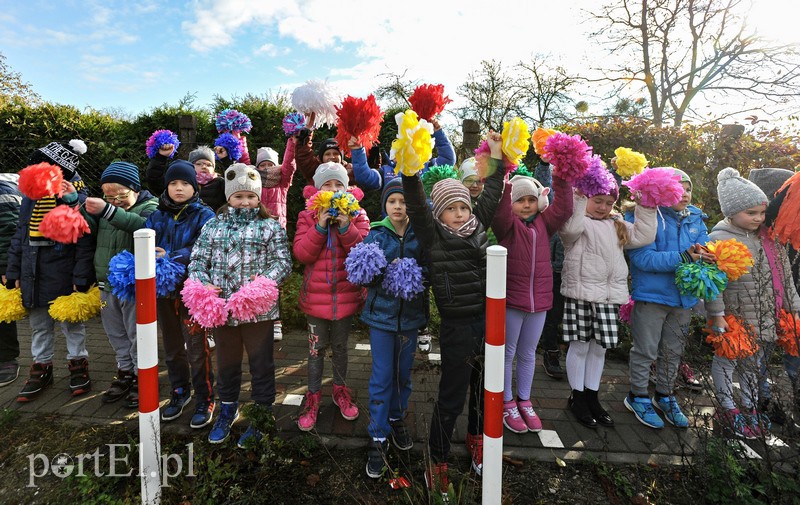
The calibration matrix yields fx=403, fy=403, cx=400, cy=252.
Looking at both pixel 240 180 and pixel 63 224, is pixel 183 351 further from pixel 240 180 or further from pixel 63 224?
pixel 240 180

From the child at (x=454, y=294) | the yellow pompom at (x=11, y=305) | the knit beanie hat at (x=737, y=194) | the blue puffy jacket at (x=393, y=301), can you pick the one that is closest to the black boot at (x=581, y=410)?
the child at (x=454, y=294)

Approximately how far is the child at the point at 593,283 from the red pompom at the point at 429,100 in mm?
1267

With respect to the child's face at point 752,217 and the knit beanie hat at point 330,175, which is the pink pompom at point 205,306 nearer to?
the knit beanie hat at point 330,175

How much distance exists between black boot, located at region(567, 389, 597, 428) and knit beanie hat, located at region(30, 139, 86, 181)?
15.0 ft

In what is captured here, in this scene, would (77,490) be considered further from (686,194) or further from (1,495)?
(686,194)

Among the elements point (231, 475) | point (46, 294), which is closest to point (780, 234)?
point (231, 475)

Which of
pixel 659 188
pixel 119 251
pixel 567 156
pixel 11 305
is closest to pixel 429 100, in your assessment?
pixel 567 156

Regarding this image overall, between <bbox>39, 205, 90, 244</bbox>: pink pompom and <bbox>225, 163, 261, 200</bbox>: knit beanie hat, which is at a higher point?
<bbox>225, 163, 261, 200</bbox>: knit beanie hat

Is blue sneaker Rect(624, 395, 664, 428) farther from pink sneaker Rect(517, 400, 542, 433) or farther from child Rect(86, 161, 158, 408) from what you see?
child Rect(86, 161, 158, 408)

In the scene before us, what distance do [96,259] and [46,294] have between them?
545mm

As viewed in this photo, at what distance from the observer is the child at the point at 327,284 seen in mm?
2900

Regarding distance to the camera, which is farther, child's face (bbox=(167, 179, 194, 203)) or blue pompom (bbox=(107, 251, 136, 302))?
child's face (bbox=(167, 179, 194, 203))

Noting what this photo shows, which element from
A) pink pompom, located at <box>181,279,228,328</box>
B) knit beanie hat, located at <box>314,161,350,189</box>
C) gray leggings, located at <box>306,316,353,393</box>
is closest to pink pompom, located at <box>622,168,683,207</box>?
knit beanie hat, located at <box>314,161,350,189</box>

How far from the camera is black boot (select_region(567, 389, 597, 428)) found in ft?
10.4
